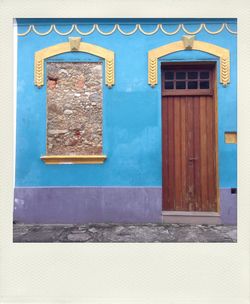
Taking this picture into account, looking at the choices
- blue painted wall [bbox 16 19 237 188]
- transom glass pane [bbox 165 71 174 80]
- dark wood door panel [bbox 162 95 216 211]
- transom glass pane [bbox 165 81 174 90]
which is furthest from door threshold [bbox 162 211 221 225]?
transom glass pane [bbox 165 71 174 80]

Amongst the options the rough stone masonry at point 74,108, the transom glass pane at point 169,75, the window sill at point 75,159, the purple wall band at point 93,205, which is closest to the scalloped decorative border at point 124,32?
the rough stone masonry at point 74,108

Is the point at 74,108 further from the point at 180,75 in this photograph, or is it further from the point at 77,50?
the point at 180,75

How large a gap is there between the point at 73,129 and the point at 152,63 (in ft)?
4.87

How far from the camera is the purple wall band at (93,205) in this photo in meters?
3.66

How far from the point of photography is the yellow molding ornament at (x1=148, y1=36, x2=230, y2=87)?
3695mm

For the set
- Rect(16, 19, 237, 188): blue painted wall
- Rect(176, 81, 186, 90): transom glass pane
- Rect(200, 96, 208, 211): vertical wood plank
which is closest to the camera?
Rect(16, 19, 237, 188): blue painted wall

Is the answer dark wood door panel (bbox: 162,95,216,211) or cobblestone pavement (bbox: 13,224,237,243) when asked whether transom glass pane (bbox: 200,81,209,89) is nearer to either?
dark wood door panel (bbox: 162,95,216,211)

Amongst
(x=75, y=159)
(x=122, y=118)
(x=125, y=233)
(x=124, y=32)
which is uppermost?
(x=124, y=32)

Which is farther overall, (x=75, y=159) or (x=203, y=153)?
(x=203, y=153)

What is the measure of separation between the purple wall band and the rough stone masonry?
1.93ft

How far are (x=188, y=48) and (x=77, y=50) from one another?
5.20 ft

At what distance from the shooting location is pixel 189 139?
3.92 metres

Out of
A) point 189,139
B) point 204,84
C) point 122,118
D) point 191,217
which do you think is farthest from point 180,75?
point 191,217

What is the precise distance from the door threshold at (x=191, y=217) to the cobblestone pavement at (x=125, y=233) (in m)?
0.10
